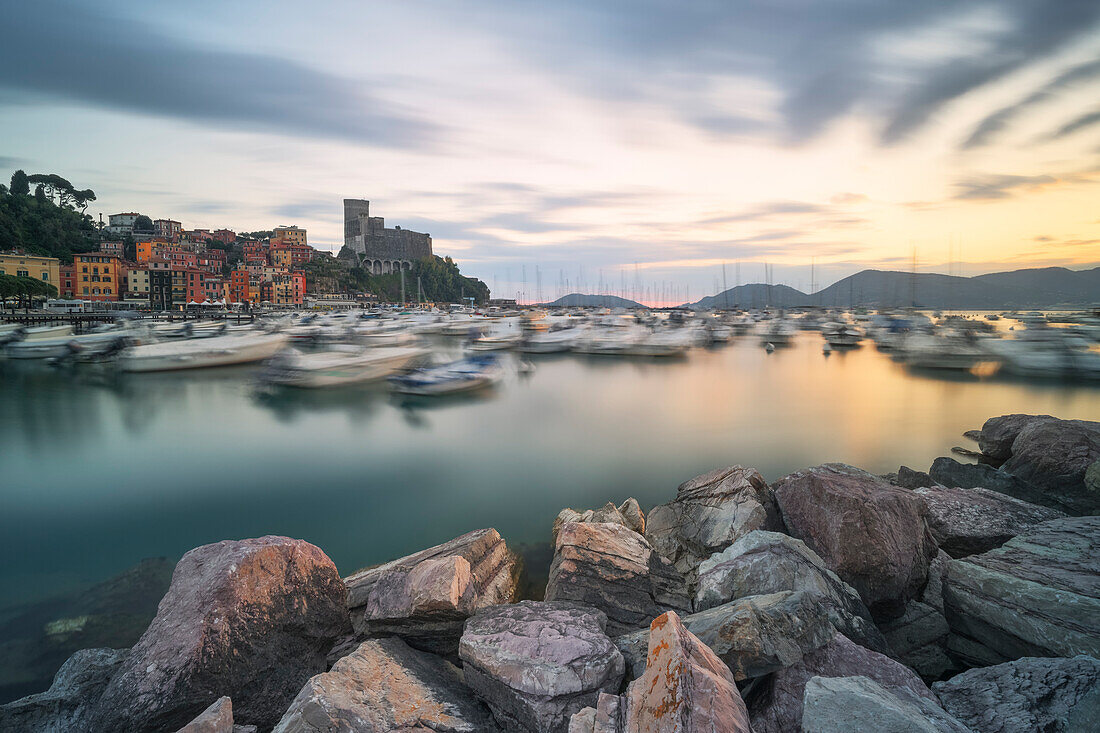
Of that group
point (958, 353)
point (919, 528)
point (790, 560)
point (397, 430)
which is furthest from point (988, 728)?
point (958, 353)

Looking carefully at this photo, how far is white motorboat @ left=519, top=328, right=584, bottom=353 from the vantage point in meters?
28.8

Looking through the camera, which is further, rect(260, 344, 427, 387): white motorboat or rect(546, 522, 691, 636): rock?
rect(260, 344, 427, 387): white motorboat

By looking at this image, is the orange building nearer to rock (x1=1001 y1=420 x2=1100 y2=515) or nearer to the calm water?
the calm water

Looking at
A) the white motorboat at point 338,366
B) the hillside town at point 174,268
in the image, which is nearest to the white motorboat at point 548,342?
the white motorboat at point 338,366

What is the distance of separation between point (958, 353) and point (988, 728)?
29.4m

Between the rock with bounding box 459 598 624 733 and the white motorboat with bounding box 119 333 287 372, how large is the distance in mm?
21923

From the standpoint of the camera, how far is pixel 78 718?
114 inches

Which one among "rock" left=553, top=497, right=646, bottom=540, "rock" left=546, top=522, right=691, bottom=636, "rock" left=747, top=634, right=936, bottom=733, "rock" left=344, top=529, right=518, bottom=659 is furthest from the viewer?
"rock" left=553, top=497, right=646, bottom=540

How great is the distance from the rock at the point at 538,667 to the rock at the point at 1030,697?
1.71m

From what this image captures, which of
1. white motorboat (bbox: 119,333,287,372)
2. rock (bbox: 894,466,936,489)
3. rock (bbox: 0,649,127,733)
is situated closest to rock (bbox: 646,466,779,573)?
rock (bbox: 894,466,936,489)

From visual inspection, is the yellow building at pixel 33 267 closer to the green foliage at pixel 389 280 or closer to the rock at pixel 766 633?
the green foliage at pixel 389 280

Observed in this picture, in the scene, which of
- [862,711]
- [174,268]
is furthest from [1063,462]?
[174,268]

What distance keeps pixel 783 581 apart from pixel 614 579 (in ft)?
4.22

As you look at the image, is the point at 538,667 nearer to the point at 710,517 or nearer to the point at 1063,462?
the point at 710,517
